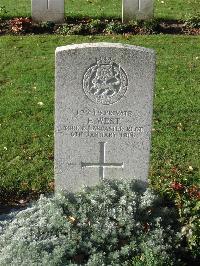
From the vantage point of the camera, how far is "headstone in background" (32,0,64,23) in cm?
1428

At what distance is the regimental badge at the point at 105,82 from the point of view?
609 centimetres

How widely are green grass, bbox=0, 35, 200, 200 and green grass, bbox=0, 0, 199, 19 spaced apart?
1817 millimetres

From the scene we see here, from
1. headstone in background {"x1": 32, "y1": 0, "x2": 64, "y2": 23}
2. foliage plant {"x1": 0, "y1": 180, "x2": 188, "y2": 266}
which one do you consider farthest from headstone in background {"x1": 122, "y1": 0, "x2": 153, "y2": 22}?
foliage plant {"x1": 0, "y1": 180, "x2": 188, "y2": 266}

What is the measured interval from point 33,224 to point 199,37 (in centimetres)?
867

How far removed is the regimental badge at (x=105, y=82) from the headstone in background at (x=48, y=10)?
27.8 feet

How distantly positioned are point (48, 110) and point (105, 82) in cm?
381

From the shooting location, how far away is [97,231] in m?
5.87

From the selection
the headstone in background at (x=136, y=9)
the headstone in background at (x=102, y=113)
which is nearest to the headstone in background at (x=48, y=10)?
the headstone in background at (x=136, y=9)

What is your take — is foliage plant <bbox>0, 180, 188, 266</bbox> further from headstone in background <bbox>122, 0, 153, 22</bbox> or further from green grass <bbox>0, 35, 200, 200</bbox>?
headstone in background <bbox>122, 0, 153, 22</bbox>

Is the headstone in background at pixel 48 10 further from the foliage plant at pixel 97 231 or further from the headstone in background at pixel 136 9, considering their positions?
the foliage plant at pixel 97 231

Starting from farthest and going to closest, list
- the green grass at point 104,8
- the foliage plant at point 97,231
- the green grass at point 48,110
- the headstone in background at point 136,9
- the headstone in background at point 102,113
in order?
the green grass at point 104,8 < the headstone in background at point 136,9 < the green grass at point 48,110 < the headstone in background at point 102,113 < the foliage plant at point 97,231

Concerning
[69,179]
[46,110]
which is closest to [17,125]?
[46,110]

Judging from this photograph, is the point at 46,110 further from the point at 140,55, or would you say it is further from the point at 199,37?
the point at 199,37

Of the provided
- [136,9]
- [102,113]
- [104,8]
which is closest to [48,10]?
[136,9]
